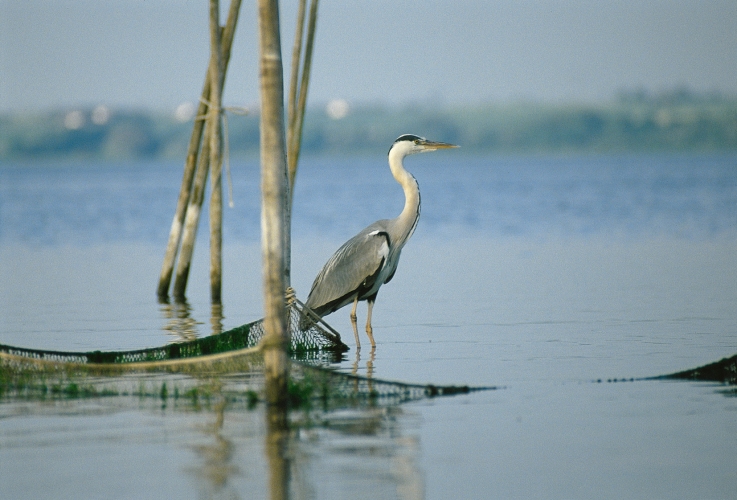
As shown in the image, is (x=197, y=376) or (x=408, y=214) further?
(x=408, y=214)

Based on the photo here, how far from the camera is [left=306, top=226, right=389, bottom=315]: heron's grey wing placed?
35.0 ft

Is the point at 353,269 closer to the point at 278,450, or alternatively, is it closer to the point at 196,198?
the point at 196,198

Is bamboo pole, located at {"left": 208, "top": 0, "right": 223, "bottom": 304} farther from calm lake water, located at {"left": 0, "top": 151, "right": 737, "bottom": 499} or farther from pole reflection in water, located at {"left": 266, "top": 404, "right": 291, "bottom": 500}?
pole reflection in water, located at {"left": 266, "top": 404, "right": 291, "bottom": 500}

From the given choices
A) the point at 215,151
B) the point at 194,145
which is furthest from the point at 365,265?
the point at 194,145

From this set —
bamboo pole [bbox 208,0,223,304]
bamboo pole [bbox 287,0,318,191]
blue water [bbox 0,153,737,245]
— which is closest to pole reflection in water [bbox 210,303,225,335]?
bamboo pole [bbox 208,0,223,304]

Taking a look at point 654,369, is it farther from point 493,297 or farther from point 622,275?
point 622,275

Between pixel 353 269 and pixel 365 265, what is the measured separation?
14 centimetres

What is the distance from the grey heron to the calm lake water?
552 millimetres

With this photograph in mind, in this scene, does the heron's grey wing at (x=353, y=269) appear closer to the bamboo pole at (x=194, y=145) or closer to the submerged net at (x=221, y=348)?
the submerged net at (x=221, y=348)

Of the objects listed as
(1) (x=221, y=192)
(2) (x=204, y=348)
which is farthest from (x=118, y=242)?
(2) (x=204, y=348)

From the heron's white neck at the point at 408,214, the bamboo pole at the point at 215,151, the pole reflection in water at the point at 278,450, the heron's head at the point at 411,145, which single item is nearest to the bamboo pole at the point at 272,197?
the pole reflection in water at the point at 278,450

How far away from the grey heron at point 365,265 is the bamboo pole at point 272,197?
3.46 metres

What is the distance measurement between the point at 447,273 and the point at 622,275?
9.77ft

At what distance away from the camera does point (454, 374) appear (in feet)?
29.6
